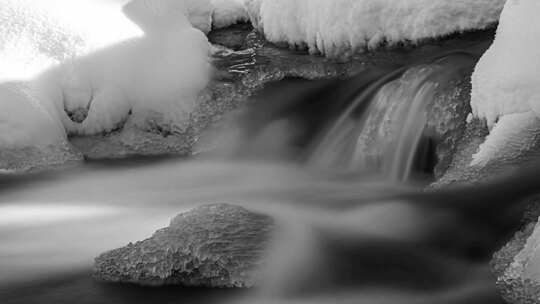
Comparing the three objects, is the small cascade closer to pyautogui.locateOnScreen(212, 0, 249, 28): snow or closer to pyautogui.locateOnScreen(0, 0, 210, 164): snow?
pyautogui.locateOnScreen(0, 0, 210, 164): snow

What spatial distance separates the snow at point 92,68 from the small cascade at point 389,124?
1.52 metres

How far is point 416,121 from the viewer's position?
537cm

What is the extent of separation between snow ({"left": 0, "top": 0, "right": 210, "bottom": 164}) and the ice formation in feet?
10.2

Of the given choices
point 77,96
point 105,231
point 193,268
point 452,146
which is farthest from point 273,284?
point 77,96

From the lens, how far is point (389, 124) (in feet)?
18.2

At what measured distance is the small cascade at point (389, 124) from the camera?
17.5 ft

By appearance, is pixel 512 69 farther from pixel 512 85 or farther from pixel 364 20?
pixel 364 20

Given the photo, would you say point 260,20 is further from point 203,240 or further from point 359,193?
point 203,240

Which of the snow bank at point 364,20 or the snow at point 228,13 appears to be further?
the snow at point 228,13

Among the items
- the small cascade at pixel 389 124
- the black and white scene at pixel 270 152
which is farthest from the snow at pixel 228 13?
the small cascade at pixel 389 124

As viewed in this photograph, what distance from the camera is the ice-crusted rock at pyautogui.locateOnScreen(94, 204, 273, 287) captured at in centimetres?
349

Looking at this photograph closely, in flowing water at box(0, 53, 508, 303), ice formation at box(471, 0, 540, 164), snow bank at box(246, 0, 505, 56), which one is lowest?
flowing water at box(0, 53, 508, 303)

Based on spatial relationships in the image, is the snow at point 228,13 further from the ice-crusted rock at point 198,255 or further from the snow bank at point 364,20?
the ice-crusted rock at point 198,255

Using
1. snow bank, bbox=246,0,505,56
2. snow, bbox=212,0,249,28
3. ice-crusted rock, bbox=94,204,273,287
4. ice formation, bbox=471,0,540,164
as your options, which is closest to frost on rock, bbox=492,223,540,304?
ice formation, bbox=471,0,540,164
